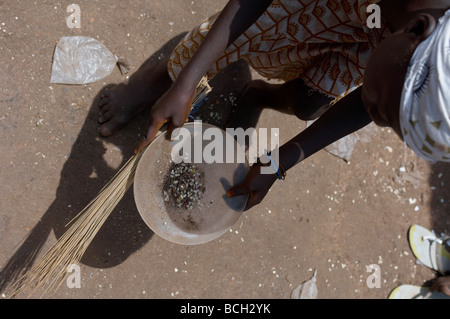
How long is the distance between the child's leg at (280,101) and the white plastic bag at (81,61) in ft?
2.18

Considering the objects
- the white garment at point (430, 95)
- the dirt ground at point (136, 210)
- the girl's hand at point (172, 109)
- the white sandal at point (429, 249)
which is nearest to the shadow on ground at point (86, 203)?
the dirt ground at point (136, 210)

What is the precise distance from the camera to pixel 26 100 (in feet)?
5.85

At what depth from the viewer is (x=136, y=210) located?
1937 mm

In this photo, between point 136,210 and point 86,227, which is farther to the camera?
point 136,210

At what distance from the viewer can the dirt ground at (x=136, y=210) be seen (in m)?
1.76

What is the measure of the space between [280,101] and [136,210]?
3.07 feet

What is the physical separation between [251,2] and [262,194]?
73 centimetres

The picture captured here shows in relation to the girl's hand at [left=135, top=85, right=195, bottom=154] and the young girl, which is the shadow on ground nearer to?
the young girl

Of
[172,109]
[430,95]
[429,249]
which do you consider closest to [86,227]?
[172,109]

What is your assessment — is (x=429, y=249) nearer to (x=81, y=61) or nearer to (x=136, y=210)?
(x=136, y=210)

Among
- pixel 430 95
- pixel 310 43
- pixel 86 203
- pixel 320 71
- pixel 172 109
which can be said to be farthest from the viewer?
pixel 86 203

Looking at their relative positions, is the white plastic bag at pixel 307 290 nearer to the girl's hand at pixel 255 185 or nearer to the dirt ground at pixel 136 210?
the dirt ground at pixel 136 210

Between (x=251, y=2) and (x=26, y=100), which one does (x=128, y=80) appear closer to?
(x=26, y=100)

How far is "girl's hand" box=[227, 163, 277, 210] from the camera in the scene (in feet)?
4.97
